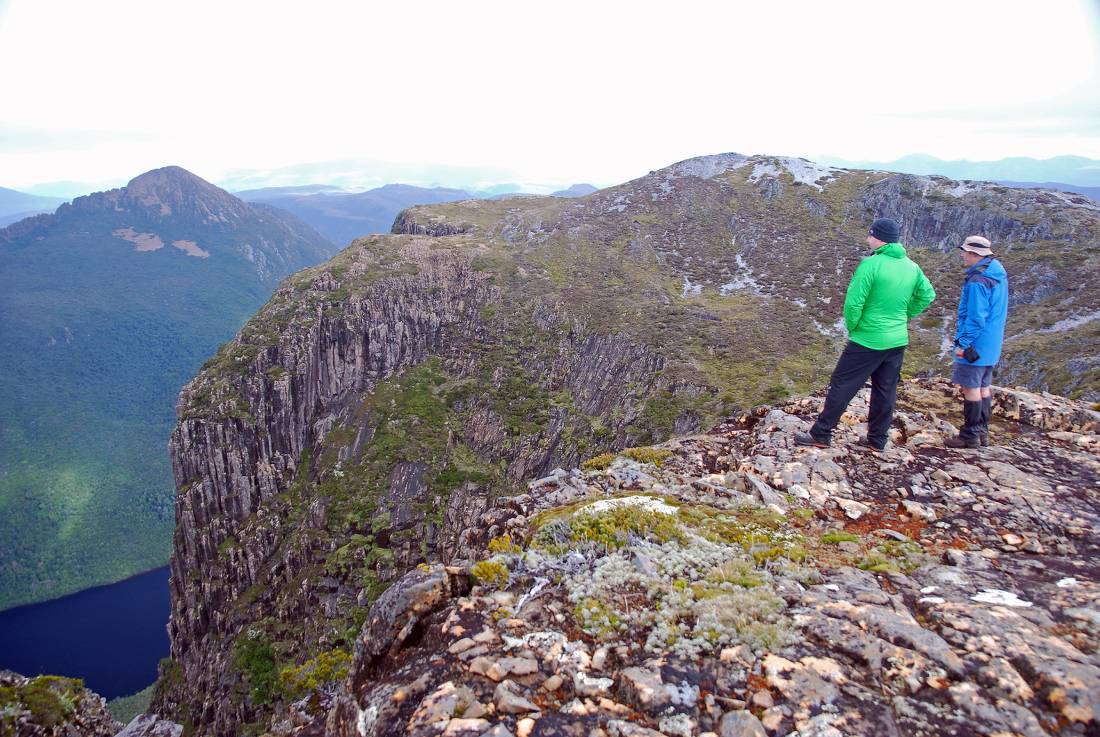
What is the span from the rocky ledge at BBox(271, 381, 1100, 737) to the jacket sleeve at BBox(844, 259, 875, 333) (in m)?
3.08

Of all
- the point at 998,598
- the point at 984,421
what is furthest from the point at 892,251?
the point at 998,598

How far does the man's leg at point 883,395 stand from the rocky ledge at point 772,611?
437 mm

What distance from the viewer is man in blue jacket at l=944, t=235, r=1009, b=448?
9.73 meters

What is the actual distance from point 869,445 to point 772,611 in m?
6.76

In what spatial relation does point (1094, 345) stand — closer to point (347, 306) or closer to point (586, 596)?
point (586, 596)

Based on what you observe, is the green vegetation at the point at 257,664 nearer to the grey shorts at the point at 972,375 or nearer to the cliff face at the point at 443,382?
the cliff face at the point at 443,382

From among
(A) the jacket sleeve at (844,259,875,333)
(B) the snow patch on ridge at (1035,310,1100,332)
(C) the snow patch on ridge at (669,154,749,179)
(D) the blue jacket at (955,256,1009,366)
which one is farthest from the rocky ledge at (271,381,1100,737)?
(C) the snow patch on ridge at (669,154,749,179)

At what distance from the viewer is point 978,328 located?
9.93m

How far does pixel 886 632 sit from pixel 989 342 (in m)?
7.66

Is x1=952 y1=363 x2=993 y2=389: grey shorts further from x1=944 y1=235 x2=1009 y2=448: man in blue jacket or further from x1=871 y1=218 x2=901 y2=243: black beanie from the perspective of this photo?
x1=871 y1=218 x2=901 y2=243: black beanie

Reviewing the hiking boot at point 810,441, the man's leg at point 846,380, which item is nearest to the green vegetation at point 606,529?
the hiking boot at point 810,441

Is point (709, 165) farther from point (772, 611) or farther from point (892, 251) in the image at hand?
point (772, 611)

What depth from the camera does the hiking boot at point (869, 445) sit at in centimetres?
1084

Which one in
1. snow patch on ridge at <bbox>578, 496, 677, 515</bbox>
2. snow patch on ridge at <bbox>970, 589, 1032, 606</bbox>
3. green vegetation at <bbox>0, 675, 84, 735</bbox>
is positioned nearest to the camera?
snow patch on ridge at <bbox>970, 589, 1032, 606</bbox>
